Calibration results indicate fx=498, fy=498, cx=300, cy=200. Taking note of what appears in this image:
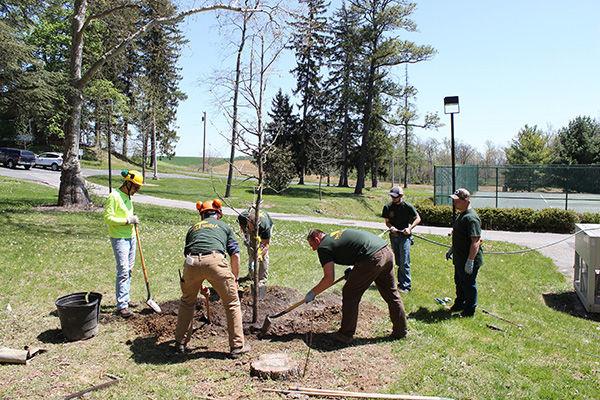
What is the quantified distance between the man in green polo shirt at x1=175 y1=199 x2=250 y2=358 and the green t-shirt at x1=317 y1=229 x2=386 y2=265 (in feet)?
3.40

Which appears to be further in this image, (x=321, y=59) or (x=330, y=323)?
(x=321, y=59)

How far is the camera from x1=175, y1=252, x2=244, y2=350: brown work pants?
5.39 m

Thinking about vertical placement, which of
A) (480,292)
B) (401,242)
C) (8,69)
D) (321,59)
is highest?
(321,59)

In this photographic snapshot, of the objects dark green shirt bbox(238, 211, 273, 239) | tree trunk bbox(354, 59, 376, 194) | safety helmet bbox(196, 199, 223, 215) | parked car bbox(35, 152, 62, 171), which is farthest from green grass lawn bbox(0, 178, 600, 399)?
parked car bbox(35, 152, 62, 171)

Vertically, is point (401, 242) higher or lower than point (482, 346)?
higher

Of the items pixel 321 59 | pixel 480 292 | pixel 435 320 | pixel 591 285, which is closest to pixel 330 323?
pixel 435 320

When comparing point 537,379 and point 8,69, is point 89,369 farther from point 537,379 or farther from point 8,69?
point 8,69

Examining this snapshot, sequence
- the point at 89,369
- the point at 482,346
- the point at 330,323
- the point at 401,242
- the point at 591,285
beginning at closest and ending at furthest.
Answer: the point at 89,369 < the point at 482,346 < the point at 330,323 < the point at 401,242 < the point at 591,285

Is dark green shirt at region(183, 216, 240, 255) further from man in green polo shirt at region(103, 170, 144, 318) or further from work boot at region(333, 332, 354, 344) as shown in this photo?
work boot at region(333, 332, 354, 344)

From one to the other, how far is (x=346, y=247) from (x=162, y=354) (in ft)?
7.98

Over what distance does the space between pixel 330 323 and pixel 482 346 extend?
1940 millimetres

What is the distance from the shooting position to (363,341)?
6.17 metres

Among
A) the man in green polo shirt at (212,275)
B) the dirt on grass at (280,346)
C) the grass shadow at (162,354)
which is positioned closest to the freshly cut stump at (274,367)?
the dirt on grass at (280,346)

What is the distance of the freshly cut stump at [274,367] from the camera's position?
16.5 feet
